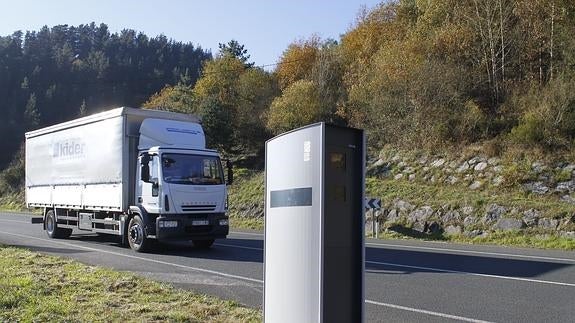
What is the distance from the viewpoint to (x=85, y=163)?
18.1 meters

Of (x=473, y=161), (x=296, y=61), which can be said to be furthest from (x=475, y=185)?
(x=296, y=61)

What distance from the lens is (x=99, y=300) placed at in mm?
8352

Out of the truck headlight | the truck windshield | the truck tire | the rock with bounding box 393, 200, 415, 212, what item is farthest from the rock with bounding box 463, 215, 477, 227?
the truck tire

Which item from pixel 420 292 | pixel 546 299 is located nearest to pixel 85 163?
pixel 420 292

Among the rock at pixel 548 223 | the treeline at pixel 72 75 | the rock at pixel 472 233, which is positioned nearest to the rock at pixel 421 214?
the rock at pixel 472 233

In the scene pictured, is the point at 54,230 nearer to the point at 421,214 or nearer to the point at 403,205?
the point at 403,205

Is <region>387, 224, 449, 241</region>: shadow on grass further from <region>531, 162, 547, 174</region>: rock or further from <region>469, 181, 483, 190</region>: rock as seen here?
<region>531, 162, 547, 174</region>: rock

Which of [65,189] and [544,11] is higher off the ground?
[544,11]

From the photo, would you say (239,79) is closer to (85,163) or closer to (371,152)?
(371,152)

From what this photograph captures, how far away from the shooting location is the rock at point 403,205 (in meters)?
23.1

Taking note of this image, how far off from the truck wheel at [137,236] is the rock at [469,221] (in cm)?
1093

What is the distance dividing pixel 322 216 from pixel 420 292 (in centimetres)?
570

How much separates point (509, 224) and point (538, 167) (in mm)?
3983

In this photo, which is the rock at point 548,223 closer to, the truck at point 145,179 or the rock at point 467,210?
the rock at point 467,210
